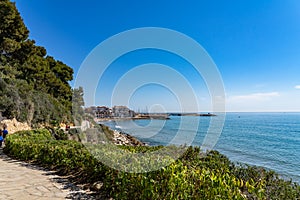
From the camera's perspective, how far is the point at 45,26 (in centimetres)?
1342

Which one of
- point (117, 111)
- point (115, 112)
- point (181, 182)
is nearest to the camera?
point (181, 182)

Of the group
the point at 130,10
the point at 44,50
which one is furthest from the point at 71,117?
the point at 130,10

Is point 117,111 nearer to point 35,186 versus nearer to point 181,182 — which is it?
point 35,186

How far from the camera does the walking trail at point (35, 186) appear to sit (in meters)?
3.71

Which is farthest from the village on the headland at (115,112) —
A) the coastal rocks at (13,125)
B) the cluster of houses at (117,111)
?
the coastal rocks at (13,125)

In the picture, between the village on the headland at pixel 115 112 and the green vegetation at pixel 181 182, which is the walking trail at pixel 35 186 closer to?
the green vegetation at pixel 181 182

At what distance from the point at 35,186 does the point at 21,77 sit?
18.5 m

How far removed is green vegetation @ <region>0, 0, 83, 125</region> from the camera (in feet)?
49.0

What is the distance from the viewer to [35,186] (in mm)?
4227

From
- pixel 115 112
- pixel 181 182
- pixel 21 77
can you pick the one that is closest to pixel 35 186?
pixel 181 182

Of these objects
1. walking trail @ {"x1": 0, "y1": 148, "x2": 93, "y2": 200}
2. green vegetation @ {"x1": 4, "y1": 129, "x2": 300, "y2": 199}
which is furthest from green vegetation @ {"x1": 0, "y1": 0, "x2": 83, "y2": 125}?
green vegetation @ {"x1": 4, "y1": 129, "x2": 300, "y2": 199}

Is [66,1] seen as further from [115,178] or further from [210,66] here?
[115,178]

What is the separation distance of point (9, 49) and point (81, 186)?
1826cm

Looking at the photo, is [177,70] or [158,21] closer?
[177,70]
